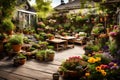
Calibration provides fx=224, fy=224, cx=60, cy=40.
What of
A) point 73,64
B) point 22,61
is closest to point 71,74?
point 73,64

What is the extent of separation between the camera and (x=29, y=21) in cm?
1834

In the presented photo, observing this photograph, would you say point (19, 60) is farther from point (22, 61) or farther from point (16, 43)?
point (16, 43)

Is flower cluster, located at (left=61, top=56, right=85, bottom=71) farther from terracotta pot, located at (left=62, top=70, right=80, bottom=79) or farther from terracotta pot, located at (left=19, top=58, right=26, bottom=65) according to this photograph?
terracotta pot, located at (left=19, top=58, right=26, bottom=65)

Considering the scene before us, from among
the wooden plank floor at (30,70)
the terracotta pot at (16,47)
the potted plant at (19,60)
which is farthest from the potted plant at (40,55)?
the terracotta pot at (16,47)

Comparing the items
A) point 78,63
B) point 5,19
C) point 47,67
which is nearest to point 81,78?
point 78,63

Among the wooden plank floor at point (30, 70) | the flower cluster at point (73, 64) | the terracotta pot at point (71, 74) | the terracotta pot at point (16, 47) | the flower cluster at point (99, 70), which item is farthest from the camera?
the terracotta pot at point (16, 47)

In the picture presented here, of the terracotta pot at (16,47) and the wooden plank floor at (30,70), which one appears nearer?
the wooden plank floor at (30,70)

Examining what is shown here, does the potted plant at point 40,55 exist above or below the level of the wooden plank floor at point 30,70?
above

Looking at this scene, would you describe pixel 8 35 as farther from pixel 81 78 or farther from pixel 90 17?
pixel 90 17

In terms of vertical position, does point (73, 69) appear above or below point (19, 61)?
above

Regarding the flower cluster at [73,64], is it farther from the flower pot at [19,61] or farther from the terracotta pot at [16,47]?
the terracotta pot at [16,47]

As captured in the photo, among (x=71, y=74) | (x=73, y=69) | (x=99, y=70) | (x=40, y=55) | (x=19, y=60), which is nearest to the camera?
(x=99, y=70)

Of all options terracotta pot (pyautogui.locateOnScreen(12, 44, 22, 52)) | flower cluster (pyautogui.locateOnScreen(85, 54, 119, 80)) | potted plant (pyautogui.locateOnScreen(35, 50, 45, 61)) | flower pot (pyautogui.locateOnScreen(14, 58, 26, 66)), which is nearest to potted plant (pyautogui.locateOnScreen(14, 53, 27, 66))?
flower pot (pyautogui.locateOnScreen(14, 58, 26, 66))

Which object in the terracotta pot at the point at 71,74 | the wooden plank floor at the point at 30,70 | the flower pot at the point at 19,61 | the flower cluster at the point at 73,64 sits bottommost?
the wooden plank floor at the point at 30,70
